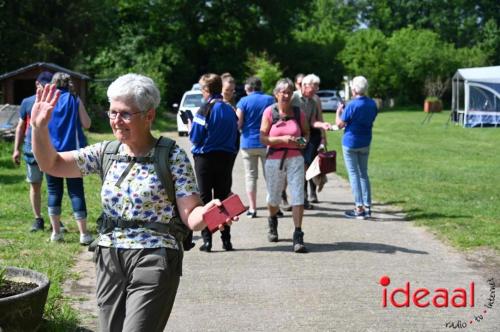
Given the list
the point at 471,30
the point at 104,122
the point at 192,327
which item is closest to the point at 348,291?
the point at 192,327

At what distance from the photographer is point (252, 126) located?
10.4m

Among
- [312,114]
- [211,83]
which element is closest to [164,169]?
[211,83]

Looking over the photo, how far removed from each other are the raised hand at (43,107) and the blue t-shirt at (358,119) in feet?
22.8

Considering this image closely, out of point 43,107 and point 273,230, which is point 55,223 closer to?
point 273,230

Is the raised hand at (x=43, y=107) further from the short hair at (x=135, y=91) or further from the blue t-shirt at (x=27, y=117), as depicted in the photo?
the blue t-shirt at (x=27, y=117)

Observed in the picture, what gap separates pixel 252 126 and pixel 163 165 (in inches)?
258

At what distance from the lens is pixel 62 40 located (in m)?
34.0

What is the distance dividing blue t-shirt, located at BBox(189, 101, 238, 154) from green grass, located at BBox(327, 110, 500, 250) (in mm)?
2747

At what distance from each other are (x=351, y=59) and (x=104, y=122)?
37676 millimetres

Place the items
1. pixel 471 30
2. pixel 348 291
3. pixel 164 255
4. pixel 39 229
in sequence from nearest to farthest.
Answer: pixel 164 255 < pixel 348 291 < pixel 39 229 < pixel 471 30

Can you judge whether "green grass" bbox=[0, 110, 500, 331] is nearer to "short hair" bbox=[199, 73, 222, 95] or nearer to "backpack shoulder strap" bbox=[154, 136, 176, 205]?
"backpack shoulder strap" bbox=[154, 136, 176, 205]

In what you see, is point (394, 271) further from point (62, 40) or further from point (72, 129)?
point (62, 40)

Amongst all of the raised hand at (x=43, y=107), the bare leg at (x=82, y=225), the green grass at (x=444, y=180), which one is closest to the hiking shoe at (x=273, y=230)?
the green grass at (x=444, y=180)

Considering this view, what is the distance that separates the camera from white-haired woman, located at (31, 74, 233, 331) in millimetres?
3783
